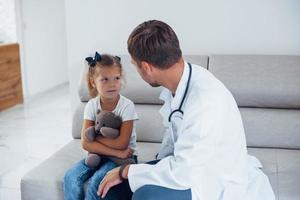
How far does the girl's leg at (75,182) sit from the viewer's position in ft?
5.86

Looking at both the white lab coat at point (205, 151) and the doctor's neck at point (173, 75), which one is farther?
the doctor's neck at point (173, 75)

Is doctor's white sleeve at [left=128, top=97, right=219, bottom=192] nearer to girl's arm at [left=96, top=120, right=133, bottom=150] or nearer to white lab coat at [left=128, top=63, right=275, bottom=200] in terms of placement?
white lab coat at [left=128, top=63, right=275, bottom=200]

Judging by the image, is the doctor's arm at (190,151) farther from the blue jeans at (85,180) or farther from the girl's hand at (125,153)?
the girl's hand at (125,153)

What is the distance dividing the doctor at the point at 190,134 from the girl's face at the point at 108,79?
1.54 feet

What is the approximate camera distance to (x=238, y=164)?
1386 millimetres

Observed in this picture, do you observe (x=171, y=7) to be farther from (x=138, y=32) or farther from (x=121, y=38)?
(x=138, y=32)

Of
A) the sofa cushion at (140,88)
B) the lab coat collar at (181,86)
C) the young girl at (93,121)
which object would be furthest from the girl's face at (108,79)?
the lab coat collar at (181,86)

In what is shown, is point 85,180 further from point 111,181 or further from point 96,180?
point 111,181

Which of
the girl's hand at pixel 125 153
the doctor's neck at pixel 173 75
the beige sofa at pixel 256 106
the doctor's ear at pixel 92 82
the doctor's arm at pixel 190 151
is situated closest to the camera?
the doctor's arm at pixel 190 151

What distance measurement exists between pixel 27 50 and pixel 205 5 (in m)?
3.24

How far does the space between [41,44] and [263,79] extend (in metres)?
3.89

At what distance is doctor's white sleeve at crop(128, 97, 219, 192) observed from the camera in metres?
1.29

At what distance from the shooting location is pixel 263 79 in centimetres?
224

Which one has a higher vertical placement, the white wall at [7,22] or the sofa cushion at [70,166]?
the white wall at [7,22]
